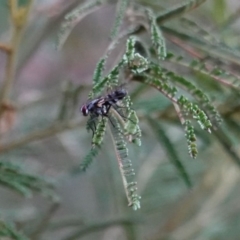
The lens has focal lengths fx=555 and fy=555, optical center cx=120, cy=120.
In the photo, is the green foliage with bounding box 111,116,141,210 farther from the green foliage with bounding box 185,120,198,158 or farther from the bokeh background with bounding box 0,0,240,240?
the bokeh background with bounding box 0,0,240,240

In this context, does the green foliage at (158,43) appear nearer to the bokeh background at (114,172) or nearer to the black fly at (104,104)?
the black fly at (104,104)

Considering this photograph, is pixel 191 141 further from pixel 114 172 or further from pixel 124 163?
pixel 114 172

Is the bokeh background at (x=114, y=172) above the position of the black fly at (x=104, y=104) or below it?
above

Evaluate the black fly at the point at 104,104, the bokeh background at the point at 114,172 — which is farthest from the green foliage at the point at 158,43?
the bokeh background at the point at 114,172

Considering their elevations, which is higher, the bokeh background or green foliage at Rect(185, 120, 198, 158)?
the bokeh background

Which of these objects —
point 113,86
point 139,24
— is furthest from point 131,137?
point 139,24

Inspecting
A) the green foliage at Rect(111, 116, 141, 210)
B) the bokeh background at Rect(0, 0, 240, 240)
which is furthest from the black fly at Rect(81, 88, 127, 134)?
the bokeh background at Rect(0, 0, 240, 240)

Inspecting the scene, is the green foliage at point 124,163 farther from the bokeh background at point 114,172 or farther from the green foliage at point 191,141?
the bokeh background at point 114,172

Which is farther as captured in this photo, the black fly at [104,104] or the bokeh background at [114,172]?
the bokeh background at [114,172]

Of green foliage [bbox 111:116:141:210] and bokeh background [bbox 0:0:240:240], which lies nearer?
green foliage [bbox 111:116:141:210]

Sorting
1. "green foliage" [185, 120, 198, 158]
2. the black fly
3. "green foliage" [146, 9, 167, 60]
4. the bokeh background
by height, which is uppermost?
the bokeh background

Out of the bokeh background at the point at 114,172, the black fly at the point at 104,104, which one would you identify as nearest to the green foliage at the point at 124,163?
the black fly at the point at 104,104

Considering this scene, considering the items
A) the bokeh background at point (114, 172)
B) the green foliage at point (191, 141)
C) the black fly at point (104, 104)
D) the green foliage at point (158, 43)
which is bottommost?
the green foliage at point (191, 141)

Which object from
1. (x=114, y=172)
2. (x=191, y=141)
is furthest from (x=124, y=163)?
(x=114, y=172)
